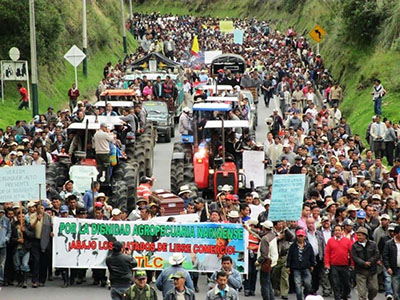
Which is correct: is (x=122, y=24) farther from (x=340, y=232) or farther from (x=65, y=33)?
(x=340, y=232)

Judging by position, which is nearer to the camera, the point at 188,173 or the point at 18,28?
the point at 188,173

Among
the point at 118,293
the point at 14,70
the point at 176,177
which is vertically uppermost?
the point at 14,70

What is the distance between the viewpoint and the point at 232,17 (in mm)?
113688

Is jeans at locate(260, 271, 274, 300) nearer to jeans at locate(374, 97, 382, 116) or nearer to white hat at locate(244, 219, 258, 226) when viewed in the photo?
white hat at locate(244, 219, 258, 226)

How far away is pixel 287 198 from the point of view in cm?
2103

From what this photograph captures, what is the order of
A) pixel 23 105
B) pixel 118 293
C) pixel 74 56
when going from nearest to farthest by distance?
pixel 118 293
pixel 74 56
pixel 23 105

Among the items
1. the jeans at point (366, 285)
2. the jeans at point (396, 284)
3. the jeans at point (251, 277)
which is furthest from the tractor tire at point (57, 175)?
the jeans at point (396, 284)

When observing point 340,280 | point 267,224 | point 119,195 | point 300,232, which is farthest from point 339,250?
point 119,195

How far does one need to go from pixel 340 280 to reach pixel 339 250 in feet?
1.96

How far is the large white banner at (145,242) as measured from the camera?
2058 cm

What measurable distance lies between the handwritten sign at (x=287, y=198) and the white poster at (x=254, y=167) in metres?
5.45

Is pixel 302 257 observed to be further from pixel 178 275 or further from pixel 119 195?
pixel 119 195

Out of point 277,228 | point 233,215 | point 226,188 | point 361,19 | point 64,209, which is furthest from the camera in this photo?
point 361,19

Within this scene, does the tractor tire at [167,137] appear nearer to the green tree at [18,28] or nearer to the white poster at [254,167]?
the green tree at [18,28]
